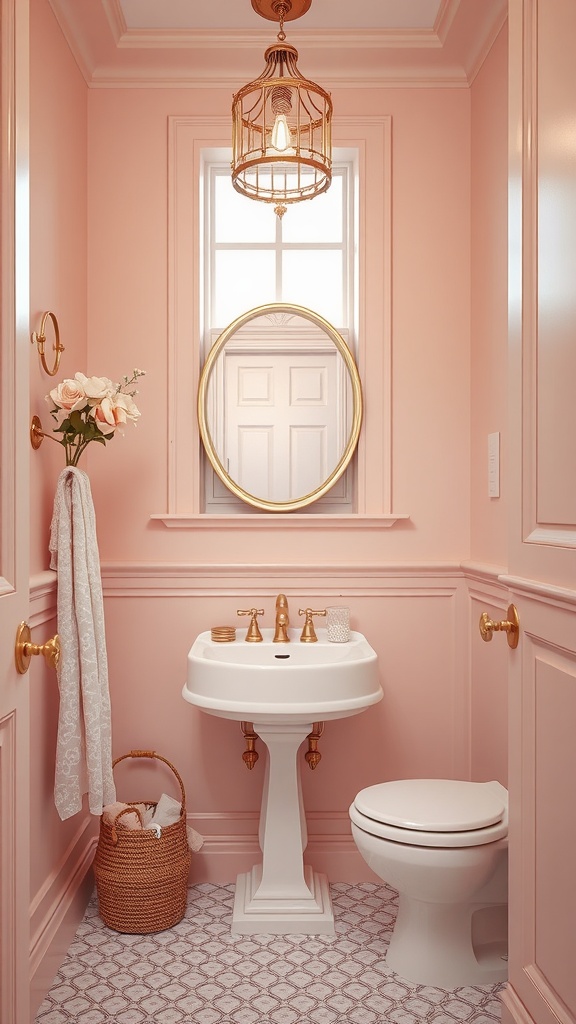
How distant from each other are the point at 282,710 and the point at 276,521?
0.74 metres

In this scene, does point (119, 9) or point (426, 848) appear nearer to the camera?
point (426, 848)

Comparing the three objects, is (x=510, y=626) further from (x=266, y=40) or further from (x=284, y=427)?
(x=266, y=40)

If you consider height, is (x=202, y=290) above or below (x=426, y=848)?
above

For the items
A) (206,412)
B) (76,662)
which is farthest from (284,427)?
(76,662)

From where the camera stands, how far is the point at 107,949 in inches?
89.4

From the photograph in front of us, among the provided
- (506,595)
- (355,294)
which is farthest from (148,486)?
(506,595)

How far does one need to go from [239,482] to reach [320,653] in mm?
634

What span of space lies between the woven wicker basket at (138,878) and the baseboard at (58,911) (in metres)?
0.08

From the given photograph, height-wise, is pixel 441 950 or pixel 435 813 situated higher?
pixel 435 813

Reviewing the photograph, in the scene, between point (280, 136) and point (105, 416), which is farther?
point (105, 416)

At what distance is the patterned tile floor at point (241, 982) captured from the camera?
1.96m

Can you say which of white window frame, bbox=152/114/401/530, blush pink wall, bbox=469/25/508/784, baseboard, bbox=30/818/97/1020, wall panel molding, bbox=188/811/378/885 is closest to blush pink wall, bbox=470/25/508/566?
blush pink wall, bbox=469/25/508/784

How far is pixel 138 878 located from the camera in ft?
7.62

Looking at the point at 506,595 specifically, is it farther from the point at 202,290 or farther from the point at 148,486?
the point at 202,290
